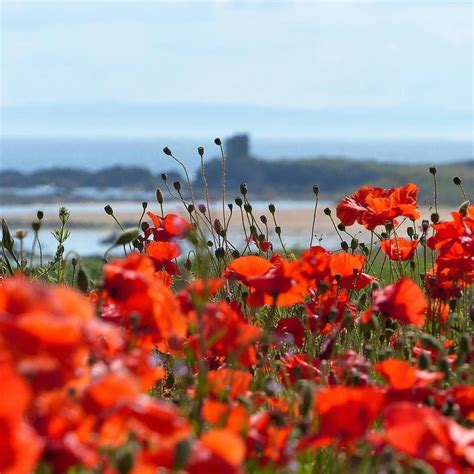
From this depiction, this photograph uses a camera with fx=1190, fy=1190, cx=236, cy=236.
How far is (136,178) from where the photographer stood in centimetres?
7500

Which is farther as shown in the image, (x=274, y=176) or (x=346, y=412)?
(x=274, y=176)

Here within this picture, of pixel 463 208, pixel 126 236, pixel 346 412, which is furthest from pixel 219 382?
pixel 463 208

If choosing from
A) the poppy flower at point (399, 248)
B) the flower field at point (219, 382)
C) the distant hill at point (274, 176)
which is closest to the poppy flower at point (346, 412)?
the flower field at point (219, 382)

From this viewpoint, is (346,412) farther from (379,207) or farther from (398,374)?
(379,207)

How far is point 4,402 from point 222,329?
3.06 ft

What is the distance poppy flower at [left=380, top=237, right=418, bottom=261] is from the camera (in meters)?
3.86

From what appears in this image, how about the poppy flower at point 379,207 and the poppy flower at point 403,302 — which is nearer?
the poppy flower at point 403,302

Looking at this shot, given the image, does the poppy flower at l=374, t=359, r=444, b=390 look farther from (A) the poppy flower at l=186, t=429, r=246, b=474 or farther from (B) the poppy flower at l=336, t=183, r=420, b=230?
(B) the poppy flower at l=336, t=183, r=420, b=230

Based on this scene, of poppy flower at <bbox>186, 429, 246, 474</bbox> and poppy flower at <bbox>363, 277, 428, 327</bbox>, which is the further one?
poppy flower at <bbox>363, 277, 428, 327</bbox>

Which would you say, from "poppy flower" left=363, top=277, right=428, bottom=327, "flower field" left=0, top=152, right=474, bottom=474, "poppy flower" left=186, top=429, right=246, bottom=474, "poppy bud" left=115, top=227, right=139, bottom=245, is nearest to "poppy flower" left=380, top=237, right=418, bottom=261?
"flower field" left=0, top=152, right=474, bottom=474

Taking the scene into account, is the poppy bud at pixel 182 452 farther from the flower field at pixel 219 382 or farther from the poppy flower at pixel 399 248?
the poppy flower at pixel 399 248

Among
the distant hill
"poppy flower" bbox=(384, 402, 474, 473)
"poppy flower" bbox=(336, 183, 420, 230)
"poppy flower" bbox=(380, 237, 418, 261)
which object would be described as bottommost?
the distant hill

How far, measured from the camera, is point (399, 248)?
3945mm

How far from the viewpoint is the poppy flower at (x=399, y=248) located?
3859 mm
